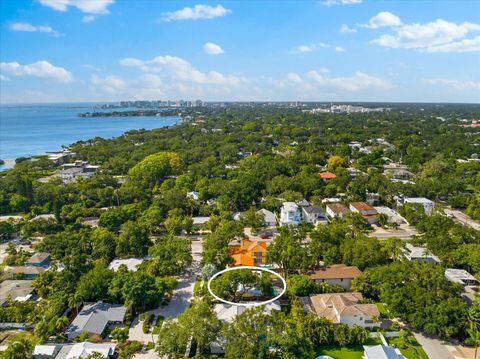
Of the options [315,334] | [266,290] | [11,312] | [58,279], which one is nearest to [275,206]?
[266,290]

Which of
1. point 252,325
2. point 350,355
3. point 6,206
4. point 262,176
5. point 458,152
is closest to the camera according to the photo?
point 252,325

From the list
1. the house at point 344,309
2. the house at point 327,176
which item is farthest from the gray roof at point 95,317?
the house at point 327,176

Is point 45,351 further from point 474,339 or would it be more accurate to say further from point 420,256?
point 420,256

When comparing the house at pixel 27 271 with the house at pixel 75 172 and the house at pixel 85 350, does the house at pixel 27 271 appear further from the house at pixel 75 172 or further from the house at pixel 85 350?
the house at pixel 75 172

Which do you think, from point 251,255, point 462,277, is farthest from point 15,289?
point 462,277

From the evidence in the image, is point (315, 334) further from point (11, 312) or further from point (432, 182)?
point (432, 182)

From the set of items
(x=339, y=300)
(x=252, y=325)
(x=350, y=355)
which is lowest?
(x=350, y=355)
